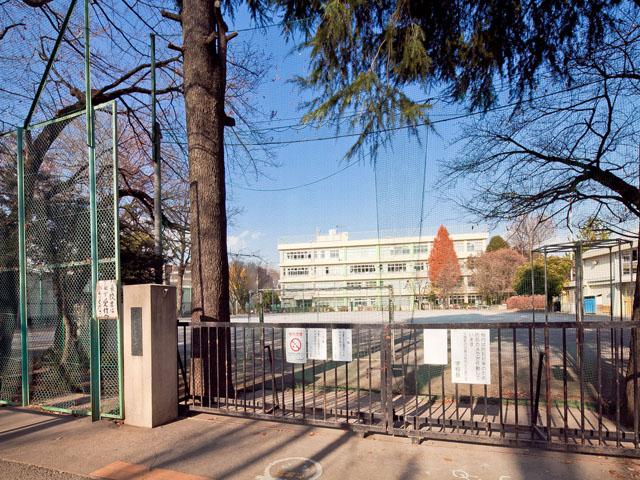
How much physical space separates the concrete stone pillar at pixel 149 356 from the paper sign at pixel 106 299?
0.13 meters

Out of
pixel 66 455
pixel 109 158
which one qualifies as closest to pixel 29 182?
pixel 109 158

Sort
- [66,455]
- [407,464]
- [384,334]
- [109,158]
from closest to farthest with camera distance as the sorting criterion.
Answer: [407,464]
[66,455]
[384,334]
[109,158]

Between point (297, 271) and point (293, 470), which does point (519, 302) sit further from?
point (293, 470)

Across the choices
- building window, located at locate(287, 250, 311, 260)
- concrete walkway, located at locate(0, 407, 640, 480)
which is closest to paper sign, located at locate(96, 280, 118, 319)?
concrete walkway, located at locate(0, 407, 640, 480)

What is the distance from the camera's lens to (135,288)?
542 centimetres

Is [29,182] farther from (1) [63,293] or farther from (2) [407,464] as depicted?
(2) [407,464]

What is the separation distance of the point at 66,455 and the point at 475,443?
436 centimetres

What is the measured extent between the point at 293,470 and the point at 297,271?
24.7m

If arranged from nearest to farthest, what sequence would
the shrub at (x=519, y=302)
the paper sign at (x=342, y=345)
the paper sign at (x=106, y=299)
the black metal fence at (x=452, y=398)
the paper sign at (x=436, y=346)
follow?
the black metal fence at (x=452, y=398) < the paper sign at (x=436, y=346) < the paper sign at (x=342, y=345) < the paper sign at (x=106, y=299) < the shrub at (x=519, y=302)

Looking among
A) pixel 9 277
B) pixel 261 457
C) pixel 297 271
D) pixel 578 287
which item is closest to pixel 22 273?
pixel 9 277

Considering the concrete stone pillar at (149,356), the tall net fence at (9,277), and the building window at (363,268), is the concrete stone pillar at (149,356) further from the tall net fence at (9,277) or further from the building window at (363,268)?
the building window at (363,268)

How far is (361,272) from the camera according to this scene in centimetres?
1677

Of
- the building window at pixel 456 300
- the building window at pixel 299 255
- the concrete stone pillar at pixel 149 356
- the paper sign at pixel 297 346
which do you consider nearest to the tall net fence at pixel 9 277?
the concrete stone pillar at pixel 149 356

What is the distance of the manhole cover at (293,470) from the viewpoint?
384 cm
